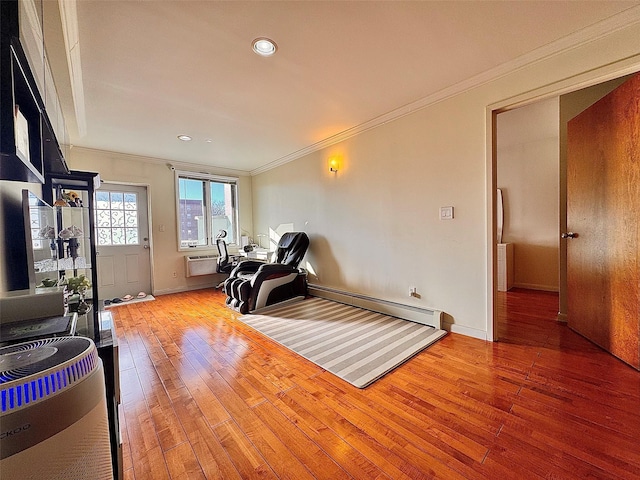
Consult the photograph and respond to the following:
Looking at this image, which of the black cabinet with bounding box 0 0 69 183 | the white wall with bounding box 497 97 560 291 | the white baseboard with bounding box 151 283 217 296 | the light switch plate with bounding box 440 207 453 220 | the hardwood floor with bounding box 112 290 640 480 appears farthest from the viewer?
the white baseboard with bounding box 151 283 217 296

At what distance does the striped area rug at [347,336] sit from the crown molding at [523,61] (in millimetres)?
2369

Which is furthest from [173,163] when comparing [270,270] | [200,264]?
[270,270]

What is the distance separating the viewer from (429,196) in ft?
9.30

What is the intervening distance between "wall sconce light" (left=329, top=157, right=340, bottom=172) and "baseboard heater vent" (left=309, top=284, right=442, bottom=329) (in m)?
1.80

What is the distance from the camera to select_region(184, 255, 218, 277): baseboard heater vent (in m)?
4.87

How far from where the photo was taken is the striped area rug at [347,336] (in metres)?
2.04

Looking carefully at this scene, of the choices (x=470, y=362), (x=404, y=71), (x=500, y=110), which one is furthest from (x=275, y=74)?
(x=470, y=362)

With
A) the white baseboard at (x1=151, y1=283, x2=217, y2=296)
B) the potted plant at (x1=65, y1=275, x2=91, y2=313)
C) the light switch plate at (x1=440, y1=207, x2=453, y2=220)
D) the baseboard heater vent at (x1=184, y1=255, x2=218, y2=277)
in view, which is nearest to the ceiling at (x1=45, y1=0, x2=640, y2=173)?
the light switch plate at (x1=440, y1=207, x2=453, y2=220)

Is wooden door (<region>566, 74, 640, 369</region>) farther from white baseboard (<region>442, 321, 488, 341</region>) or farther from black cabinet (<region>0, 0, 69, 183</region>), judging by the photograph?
black cabinet (<region>0, 0, 69, 183</region>)

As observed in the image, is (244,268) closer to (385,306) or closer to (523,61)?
(385,306)

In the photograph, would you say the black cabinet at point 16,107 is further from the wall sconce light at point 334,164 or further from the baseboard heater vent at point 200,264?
the baseboard heater vent at point 200,264

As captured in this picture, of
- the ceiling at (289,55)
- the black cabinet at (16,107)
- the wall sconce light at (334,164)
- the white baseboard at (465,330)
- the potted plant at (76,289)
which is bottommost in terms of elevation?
the white baseboard at (465,330)

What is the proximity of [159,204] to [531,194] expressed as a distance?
6.34m

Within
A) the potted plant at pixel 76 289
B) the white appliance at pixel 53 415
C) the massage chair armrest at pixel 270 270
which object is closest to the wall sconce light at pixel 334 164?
the massage chair armrest at pixel 270 270
